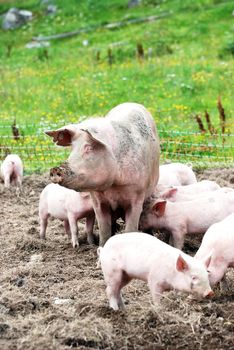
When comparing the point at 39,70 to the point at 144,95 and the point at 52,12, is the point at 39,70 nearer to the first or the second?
the point at 144,95

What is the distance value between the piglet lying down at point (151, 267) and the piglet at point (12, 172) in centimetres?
577

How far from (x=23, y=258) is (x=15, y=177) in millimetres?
3900

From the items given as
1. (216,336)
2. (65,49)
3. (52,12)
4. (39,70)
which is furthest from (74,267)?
(52,12)

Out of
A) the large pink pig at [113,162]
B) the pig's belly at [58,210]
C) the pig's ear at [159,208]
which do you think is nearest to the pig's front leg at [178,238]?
the pig's ear at [159,208]

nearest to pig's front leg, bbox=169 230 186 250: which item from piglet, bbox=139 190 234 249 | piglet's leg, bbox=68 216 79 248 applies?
piglet, bbox=139 190 234 249

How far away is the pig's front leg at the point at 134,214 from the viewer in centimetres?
899

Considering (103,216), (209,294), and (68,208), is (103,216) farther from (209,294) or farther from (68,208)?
(209,294)

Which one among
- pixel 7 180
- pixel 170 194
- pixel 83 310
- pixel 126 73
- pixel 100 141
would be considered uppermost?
pixel 100 141

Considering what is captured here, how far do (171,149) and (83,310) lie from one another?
7.22 m

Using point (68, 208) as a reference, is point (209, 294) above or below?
above

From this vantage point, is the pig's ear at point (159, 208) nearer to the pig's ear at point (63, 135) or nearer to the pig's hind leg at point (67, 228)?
the pig's ear at point (63, 135)

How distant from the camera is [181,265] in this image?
688cm

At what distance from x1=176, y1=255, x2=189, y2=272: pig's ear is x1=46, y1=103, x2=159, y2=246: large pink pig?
5.32ft

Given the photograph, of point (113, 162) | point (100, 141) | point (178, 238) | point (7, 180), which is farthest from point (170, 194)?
point (7, 180)
